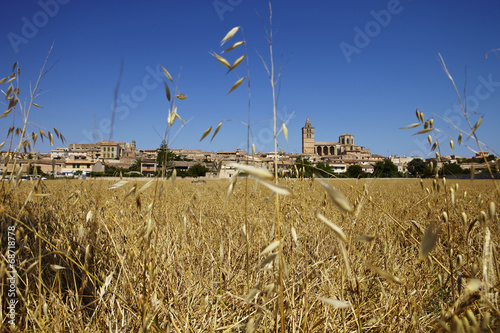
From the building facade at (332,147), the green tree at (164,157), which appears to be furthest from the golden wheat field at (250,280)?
the building facade at (332,147)

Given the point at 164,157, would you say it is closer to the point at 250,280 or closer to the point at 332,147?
the point at 250,280

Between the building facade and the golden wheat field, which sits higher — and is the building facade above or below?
above

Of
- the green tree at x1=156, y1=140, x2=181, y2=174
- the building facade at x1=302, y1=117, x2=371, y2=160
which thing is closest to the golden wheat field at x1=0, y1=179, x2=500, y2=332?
the green tree at x1=156, y1=140, x2=181, y2=174

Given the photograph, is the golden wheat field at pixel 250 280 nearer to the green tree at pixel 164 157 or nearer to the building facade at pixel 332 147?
the green tree at pixel 164 157

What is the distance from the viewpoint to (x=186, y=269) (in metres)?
1.41

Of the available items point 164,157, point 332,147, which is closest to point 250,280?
point 164,157

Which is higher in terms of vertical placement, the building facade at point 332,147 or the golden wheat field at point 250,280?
the building facade at point 332,147

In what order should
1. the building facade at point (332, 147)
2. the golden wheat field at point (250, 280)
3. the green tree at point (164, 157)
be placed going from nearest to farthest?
the golden wheat field at point (250, 280) < the green tree at point (164, 157) < the building facade at point (332, 147)

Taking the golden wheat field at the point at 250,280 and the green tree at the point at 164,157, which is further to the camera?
the green tree at the point at 164,157

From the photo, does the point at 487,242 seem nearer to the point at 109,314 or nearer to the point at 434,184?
the point at 434,184

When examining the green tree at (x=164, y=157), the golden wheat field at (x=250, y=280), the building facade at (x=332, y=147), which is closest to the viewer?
the golden wheat field at (x=250, y=280)

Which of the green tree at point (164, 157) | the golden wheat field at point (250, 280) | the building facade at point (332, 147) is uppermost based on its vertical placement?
the building facade at point (332, 147)

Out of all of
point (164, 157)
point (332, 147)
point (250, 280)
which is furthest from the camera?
point (332, 147)

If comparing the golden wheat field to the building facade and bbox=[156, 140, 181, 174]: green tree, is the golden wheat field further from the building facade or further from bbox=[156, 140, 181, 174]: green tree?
the building facade
